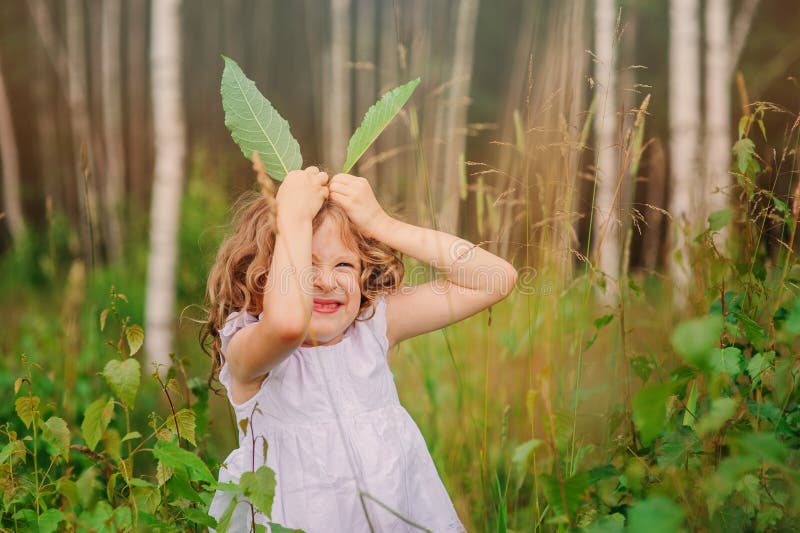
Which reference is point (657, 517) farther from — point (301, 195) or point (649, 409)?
point (301, 195)

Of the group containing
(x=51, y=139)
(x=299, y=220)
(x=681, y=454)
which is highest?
(x=299, y=220)

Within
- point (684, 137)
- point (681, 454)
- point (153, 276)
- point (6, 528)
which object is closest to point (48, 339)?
point (153, 276)

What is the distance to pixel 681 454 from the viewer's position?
122 cm

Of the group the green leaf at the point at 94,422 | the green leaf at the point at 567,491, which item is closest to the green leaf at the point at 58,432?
the green leaf at the point at 94,422

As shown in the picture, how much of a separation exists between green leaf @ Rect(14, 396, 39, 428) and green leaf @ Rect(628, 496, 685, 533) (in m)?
1.02

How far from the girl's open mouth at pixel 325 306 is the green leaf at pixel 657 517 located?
740 millimetres

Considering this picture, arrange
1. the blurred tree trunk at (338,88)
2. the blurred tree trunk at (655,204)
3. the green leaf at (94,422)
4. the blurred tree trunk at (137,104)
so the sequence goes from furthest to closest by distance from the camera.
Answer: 1. the blurred tree trunk at (137,104)
2. the blurred tree trunk at (338,88)
3. the blurred tree trunk at (655,204)
4. the green leaf at (94,422)

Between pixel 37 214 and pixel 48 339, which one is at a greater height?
pixel 48 339

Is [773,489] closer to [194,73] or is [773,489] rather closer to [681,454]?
[681,454]

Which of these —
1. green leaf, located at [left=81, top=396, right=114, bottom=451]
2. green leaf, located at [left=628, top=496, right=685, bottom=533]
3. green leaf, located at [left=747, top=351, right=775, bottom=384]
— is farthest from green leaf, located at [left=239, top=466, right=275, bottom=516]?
green leaf, located at [left=747, top=351, right=775, bottom=384]

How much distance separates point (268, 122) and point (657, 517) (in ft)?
2.97

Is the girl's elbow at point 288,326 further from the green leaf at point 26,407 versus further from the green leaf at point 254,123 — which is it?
the green leaf at point 26,407

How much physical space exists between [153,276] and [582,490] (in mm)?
3436

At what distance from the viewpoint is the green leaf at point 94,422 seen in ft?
3.52
